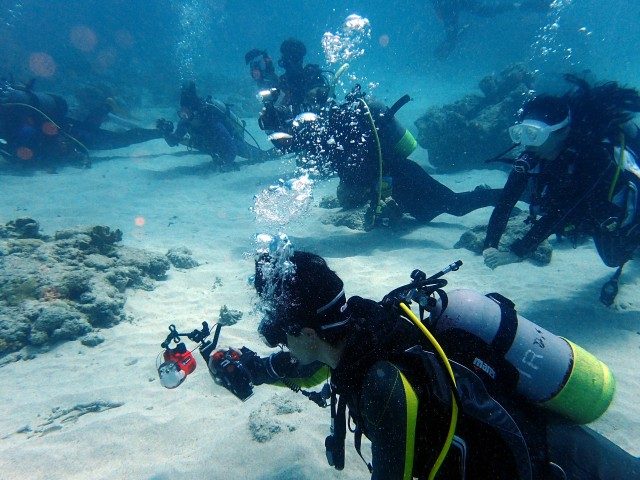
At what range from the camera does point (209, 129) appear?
541 inches

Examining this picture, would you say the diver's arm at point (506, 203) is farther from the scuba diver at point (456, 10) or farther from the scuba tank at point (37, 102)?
the scuba diver at point (456, 10)

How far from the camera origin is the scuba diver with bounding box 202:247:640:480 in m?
1.54

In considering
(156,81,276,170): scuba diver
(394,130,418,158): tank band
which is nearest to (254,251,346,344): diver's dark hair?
(394,130,418,158): tank band

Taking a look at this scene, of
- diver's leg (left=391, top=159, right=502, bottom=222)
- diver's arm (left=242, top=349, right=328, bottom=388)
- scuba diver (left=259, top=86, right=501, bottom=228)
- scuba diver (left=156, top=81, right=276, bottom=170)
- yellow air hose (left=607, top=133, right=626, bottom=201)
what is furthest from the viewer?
scuba diver (left=156, top=81, right=276, bottom=170)

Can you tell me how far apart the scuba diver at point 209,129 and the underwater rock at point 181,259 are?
7.68m

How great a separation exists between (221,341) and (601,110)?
6.07 meters

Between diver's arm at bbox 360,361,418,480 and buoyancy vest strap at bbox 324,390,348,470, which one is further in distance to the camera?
buoyancy vest strap at bbox 324,390,348,470

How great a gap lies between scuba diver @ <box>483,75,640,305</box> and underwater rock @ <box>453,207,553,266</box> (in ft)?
6.22

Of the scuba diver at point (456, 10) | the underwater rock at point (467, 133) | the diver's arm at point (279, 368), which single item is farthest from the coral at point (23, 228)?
the scuba diver at point (456, 10)

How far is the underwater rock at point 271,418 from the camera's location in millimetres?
3401

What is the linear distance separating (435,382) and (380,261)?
6041mm

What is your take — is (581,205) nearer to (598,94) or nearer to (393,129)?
(598,94)

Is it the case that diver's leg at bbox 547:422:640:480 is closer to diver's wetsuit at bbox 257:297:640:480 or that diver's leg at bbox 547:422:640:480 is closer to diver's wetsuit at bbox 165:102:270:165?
diver's wetsuit at bbox 257:297:640:480

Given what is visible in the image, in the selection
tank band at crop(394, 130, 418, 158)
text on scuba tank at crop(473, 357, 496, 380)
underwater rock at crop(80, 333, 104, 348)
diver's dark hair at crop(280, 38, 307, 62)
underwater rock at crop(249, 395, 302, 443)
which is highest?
diver's dark hair at crop(280, 38, 307, 62)
